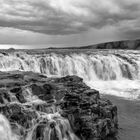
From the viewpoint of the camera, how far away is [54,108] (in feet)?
46.0

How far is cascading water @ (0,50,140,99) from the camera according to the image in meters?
30.9

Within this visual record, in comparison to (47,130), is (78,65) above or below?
above

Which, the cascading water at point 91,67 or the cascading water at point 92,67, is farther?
the cascading water at point 91,67

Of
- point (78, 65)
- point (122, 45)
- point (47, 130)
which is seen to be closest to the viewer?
point (47, 130)

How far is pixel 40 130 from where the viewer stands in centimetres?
1284

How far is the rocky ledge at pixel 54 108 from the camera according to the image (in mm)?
12922

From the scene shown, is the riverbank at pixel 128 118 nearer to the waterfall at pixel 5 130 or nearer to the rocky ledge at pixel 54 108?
the rocky ledge at pixel 54 108

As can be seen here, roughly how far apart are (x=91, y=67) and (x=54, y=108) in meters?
24.2

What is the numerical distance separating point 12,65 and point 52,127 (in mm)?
18943

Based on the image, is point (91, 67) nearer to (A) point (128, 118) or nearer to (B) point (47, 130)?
(A) point (128, 118)

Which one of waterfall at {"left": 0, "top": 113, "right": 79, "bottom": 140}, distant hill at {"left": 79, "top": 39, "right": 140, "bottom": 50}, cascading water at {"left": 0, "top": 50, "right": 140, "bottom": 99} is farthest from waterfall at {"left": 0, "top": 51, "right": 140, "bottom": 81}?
distant hill at {"left": 79, "top": 39, "right": 140, "bottom": 50}

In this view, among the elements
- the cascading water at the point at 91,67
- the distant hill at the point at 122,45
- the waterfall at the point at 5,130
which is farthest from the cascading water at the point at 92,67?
the distant hill at the point at 122,45

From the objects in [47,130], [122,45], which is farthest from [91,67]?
[122,45]

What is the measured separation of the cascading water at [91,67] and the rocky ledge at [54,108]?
12.9 m
